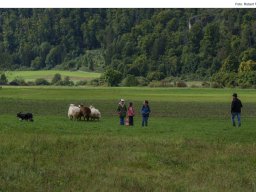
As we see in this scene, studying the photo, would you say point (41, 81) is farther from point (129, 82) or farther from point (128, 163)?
point (128, 163)

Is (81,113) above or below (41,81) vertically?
above

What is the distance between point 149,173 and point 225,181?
242 centimetres

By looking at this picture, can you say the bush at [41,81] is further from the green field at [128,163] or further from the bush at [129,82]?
the green field at [128,163]

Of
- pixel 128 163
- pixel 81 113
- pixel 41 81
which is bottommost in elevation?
pixel 41 81

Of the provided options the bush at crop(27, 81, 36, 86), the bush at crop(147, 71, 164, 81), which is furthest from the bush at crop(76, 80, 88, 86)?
the bush at crop(147, 71, 164, 81)

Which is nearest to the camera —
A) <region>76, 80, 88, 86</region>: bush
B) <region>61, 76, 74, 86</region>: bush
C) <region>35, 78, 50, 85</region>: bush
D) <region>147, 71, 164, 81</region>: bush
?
<region>76, 80, 88, 86</region>: bush

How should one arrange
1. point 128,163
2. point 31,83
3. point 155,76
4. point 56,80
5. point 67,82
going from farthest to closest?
point 155,76 < point 56,80 < point 67,82 < point 31,83 < point 128,163

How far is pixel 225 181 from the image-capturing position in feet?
51.7

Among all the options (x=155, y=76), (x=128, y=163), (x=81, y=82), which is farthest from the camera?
(x=155, y=76)

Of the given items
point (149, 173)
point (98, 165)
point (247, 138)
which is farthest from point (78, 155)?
point (247, 138)

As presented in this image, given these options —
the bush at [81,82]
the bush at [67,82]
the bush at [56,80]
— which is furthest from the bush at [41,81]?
the bush at [81,82]

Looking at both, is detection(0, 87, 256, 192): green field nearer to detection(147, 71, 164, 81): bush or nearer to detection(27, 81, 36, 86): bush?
detection(27, 81, 36, 86): bush

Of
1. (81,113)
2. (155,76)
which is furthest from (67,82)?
(81,113)
